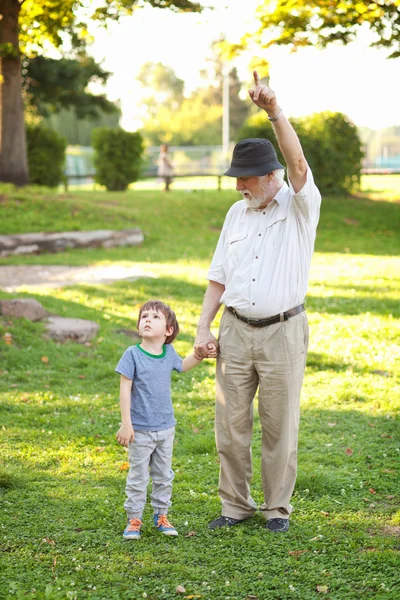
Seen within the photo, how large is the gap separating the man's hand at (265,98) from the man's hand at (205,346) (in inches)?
51.4

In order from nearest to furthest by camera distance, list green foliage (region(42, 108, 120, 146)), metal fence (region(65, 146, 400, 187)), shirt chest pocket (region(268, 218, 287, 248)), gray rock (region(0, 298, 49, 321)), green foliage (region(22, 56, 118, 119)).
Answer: shirt chest pocket (region(268, 218, 287, 248))
gray rock (region(0, 298, 49, 321))
green foliage (region(22, 56, 118, 119))
metal fence (region(65, 146, 400, 187))
green foliage (region(42, 108, 120, 146))

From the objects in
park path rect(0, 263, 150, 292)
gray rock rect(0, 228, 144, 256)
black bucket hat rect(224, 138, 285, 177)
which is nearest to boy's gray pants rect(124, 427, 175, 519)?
black bucket hat rect(224, 138, 285, 177)

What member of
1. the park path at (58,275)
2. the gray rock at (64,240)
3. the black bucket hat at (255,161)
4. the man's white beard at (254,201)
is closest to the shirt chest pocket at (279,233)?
the man's white beard at (254,201)

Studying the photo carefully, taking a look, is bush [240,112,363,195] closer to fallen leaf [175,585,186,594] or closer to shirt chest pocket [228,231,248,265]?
shirt chest pocket [228,231,248,265]

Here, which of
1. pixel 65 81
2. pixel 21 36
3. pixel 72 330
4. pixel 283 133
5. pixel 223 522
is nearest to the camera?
pixel 283 133

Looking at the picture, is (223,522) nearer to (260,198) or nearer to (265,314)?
(265,314)

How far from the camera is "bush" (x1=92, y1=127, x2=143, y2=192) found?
26.2 meters

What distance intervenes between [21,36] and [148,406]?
18531 millimetres

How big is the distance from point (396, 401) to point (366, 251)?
10.4m

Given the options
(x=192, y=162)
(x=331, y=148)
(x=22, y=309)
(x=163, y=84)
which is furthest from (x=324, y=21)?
(x=163, y=84)

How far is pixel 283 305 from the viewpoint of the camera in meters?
4.36

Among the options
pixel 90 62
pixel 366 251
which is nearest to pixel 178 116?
pixel 90 62

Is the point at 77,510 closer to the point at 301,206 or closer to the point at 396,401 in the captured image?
the point at 301,206

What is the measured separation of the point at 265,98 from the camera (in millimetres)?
3945
